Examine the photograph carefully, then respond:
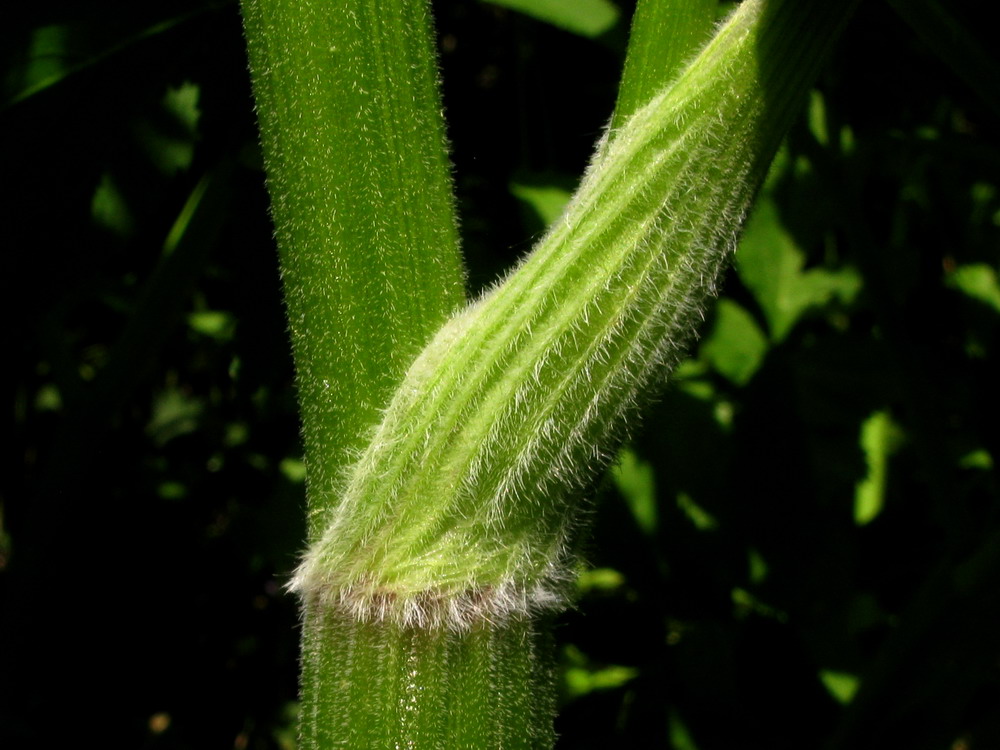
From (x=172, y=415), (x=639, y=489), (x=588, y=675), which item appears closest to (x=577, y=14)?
(x=639, y=489)

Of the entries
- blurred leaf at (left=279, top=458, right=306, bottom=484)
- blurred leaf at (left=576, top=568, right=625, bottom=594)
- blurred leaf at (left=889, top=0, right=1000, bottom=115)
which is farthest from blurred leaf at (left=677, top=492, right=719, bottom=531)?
blurred leaf at (left=889, top=0, right=1000, bottom=115)

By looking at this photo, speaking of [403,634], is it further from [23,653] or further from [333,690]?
[23,653]

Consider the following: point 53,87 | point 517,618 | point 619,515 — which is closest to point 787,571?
point 619,515

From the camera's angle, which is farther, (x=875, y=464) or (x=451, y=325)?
(x=875, y=464)

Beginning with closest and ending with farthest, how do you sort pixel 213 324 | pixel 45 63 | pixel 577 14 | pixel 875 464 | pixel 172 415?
1. pixel 45 63
2. pixel 577 14
3. pixel 875 464
4. pixel 213 324
5. pixel 172 415

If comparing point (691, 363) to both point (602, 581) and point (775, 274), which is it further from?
point (602, 581)

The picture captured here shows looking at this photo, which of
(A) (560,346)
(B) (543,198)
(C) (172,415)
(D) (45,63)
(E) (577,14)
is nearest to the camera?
(A) (560,346)
